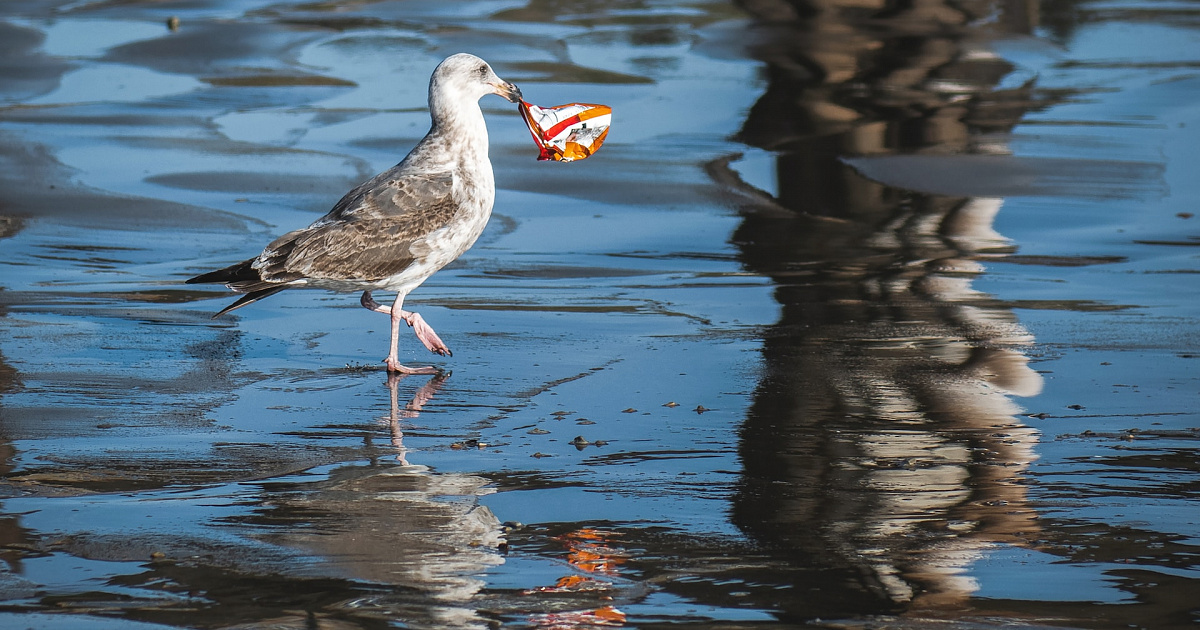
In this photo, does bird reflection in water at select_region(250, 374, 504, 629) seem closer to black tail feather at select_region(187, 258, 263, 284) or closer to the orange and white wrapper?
black tail feather at select_region(187, 258, 263, 284)

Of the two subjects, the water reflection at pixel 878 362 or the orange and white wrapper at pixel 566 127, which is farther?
the orange and white wrapper at pixel 566 127

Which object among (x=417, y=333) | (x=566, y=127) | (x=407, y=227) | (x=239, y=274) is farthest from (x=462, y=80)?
(x=239, y=274)

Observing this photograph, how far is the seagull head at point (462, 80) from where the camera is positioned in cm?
736

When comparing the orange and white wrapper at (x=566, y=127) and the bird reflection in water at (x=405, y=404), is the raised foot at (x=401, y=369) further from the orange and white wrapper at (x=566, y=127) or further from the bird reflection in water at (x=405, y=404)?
the orange and white wrapper at (x=566, y=127)

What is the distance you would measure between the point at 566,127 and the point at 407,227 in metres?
1.02

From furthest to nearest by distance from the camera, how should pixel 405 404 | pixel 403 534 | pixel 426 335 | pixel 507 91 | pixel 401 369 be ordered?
pixel 507 91, pixel 426 335, pixel 401 369, pixel 405 404, pixel 403 534

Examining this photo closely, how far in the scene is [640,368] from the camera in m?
6.87

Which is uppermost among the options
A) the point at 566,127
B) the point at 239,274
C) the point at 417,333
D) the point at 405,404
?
the point at 566,127

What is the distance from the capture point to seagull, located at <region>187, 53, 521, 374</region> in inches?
271

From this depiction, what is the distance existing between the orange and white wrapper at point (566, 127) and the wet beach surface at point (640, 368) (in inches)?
37.8

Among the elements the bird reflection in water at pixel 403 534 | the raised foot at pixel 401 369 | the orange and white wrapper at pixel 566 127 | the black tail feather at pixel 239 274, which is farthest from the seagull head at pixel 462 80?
the bird reflection in water at pixel 403 534

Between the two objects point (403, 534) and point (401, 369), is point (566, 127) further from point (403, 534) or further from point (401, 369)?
point (403, 534)

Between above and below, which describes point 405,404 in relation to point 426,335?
below

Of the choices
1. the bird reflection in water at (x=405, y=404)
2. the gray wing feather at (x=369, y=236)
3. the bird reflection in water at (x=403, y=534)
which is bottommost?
the bird reflection in water at (x=405, y=404)
